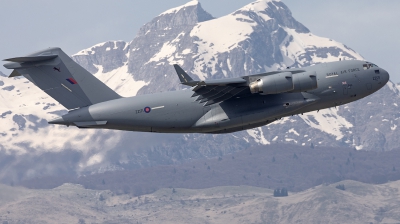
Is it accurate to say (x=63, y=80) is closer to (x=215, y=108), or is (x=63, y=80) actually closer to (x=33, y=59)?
(x=33, y=59)

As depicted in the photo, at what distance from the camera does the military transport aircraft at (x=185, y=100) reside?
133 feet

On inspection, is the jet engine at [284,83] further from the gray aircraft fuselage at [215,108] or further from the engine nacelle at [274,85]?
the gray aircraft fuselage at [215,108]

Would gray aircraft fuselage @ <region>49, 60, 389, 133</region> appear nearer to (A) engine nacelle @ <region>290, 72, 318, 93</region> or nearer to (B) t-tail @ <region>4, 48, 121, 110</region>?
(B) t-tail @ <region>4, 48, 121, 110</region>

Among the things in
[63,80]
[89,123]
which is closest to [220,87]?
[89,123]

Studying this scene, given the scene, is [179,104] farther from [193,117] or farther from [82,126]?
[82,126]

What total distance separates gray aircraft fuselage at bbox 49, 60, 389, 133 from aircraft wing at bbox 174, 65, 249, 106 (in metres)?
0.37

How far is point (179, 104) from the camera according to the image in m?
40.8

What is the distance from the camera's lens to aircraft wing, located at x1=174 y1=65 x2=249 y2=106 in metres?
38.6

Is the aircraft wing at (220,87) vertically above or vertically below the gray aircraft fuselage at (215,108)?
above

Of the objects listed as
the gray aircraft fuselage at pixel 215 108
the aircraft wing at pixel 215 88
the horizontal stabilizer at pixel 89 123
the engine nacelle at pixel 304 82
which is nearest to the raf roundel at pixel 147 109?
the gray aircraft fuselage at pixel 215 108

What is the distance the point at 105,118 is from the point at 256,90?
7668mm

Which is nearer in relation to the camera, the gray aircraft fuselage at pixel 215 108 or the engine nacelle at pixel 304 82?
the engine nacelle at pixel 304 82

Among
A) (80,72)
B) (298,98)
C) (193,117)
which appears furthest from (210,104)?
(80,72)

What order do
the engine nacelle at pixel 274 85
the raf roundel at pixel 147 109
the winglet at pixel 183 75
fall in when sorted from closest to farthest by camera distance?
the winglet at pixel 183 75 < the engine nacelle at pixel 274 85 < the raf roundel at pixel 147 109
